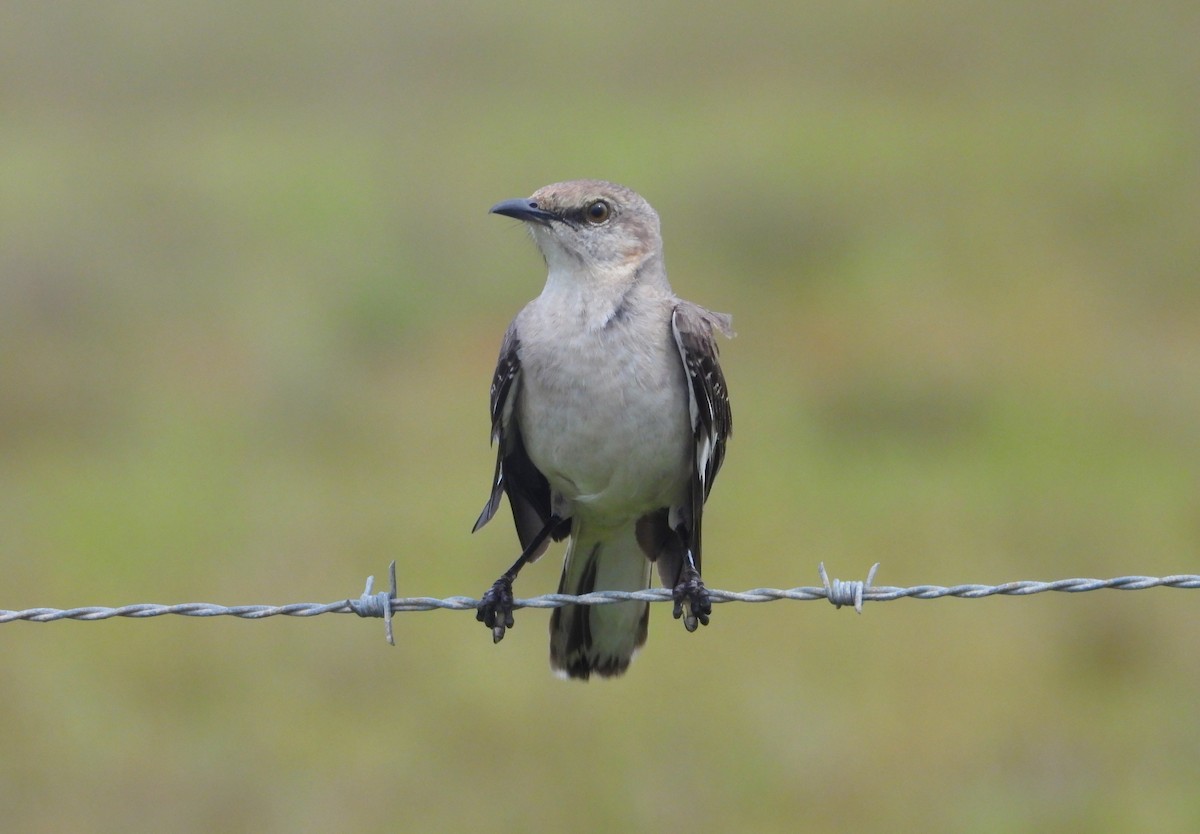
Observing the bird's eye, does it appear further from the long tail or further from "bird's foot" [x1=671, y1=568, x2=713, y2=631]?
"bird's foot" [x1=671, y1=568, x2=713, y2=631]

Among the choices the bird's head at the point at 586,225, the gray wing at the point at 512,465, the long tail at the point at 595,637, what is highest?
the bird's head at the point at 586,225

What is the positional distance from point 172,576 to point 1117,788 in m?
7.24

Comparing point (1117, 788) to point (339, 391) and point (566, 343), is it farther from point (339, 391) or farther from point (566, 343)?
point (339, 391)

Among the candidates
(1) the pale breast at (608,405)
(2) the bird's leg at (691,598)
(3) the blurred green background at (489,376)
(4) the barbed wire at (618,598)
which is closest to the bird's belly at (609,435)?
(1) the pale breast at (608,405)

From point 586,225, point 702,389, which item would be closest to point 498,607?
point 702,389

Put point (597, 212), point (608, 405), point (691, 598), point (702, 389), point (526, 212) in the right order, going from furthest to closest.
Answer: point (597, 212) → point (526, 212) → point (691, 598) → point (702, 389) → point (608, 405)

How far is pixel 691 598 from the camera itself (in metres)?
6.66

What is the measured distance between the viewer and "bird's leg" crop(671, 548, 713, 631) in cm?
662

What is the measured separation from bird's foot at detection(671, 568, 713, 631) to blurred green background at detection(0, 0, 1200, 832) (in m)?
2.71

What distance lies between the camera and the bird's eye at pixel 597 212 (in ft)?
22.6

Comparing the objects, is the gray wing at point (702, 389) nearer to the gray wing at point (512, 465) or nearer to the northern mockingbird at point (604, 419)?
the northern mockingbird at point (604, 419)

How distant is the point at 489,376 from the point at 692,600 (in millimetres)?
7891

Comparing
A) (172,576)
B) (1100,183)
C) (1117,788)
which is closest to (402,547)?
(172,576)

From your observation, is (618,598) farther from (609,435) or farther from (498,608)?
(498,608)
